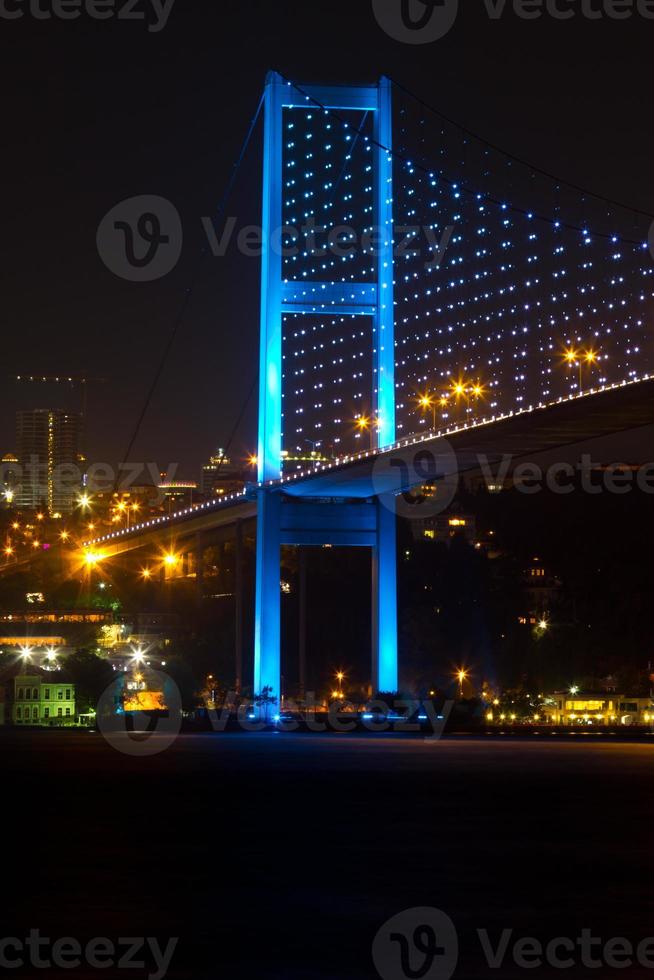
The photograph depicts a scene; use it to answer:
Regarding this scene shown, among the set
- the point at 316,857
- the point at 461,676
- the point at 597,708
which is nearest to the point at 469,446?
the point at 316,857

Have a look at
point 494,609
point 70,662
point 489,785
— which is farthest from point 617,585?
point 489,785

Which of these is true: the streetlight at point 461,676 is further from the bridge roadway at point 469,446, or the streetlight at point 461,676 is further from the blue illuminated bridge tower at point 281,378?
the blue illuminated bridge tower at point 281,378

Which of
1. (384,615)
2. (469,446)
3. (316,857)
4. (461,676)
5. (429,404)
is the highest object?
(429,404)

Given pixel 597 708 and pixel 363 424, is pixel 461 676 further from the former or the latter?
pixel 363 424

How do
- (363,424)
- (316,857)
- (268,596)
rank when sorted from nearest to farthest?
(316,857), (268,596), (363,424)

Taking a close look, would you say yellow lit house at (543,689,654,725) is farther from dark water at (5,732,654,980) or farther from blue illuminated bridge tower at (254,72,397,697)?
dark water at (5,732,654,980)

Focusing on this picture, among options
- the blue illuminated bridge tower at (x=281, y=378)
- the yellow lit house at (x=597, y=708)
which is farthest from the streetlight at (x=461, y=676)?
the blue illuminated bridge tower at (x=281, y=378)

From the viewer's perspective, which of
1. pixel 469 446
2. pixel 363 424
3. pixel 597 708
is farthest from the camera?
pixel 597 708
